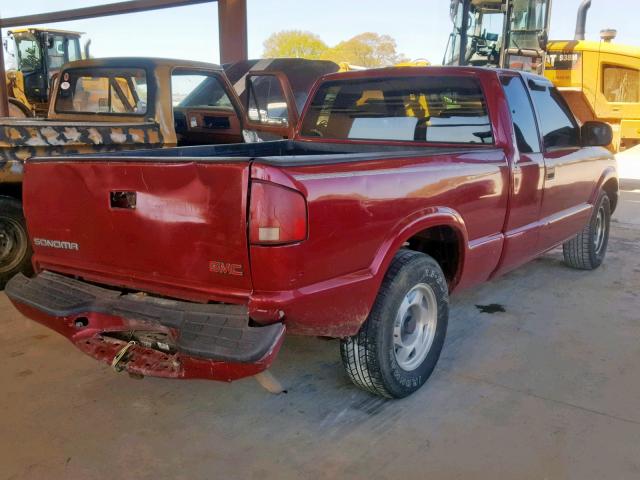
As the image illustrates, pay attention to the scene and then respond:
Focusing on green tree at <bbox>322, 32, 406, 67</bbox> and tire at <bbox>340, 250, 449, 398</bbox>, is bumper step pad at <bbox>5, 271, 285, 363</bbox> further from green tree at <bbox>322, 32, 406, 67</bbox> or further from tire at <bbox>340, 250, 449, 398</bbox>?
green tree at <bbox>322, 32, 406, 67</bbox>

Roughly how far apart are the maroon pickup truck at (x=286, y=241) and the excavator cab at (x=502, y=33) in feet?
A: 28.4

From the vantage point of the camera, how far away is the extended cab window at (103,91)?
5.57 meters

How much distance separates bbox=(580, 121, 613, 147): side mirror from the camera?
4.62 meters

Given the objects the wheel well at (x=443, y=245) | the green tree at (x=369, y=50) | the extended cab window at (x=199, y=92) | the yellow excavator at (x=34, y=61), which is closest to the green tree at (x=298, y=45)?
the green tree at (x=369, y=50)

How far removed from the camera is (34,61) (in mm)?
14641

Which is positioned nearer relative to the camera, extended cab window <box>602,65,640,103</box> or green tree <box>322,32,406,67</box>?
extended cab window <box>602,65,640,103</box>

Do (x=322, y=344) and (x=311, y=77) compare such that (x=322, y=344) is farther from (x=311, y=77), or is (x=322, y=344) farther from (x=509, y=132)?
(x=311, y=77)

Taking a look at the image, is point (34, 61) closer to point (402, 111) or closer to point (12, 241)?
point (12, 241)

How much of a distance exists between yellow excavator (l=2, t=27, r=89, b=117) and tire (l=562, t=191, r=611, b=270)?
1308 centimetres

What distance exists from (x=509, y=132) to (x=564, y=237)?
145 centimetres

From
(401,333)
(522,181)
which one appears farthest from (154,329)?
(522,181)

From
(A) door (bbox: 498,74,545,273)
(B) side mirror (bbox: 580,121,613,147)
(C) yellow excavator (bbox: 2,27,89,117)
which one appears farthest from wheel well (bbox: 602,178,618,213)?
(C) yellow excavator (bbox: 2,27,89,117)

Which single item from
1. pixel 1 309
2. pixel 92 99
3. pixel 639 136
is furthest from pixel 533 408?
pixel 639 136

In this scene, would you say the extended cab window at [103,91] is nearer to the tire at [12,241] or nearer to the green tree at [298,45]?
the tire at [12,241]
